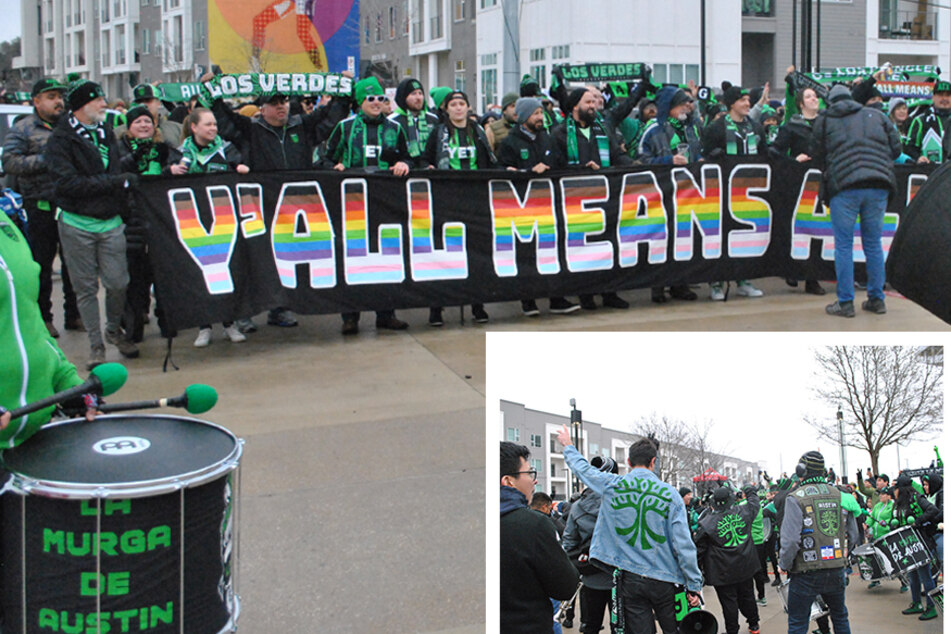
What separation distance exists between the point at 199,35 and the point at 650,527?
58.0m

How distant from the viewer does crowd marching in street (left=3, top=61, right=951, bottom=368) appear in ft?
25.8

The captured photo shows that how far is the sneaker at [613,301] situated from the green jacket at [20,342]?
23.9 ft

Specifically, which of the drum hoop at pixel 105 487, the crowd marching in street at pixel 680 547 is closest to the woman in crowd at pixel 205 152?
the crowd marching in street at pixel 680 547

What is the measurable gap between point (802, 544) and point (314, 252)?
443 cm

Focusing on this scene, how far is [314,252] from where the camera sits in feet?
28.9

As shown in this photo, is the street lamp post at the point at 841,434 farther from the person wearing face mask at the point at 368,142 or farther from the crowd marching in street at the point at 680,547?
the person wearing face mask at the point at 368,142

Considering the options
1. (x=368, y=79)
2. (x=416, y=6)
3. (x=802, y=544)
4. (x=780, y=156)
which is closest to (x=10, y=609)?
(x=802, y=544)

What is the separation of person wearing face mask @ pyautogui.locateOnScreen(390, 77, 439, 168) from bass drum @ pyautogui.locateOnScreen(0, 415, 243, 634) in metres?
6.76

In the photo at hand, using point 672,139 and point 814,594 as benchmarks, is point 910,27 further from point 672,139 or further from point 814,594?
point 814,594

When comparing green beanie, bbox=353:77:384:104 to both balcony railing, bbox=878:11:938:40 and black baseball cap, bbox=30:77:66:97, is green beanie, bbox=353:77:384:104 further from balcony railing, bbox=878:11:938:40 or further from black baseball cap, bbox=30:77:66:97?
balcony railing, bbox=878:11:938:40

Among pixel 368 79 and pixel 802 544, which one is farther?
pixel 368 79

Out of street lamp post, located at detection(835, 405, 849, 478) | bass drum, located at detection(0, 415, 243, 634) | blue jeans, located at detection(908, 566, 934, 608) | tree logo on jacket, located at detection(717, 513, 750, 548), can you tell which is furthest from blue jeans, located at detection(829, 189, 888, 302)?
bass drum, located at detection(0, 415, 243, 634)

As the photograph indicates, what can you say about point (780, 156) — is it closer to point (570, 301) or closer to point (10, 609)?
point (570, 301)

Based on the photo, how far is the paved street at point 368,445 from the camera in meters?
4.69
